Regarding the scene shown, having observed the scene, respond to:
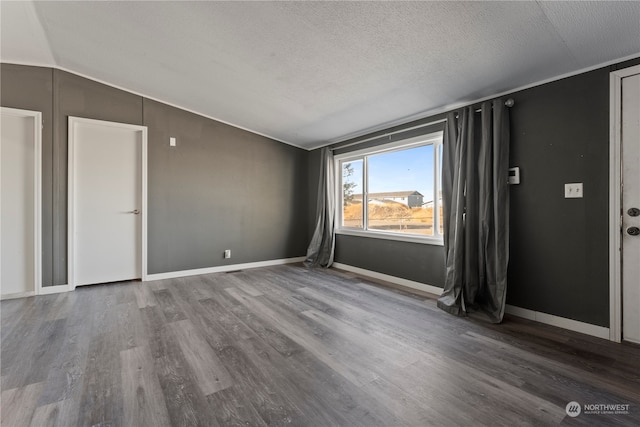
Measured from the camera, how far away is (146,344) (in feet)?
6.88

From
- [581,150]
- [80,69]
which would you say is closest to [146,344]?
[80,69]

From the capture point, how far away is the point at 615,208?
2.13 metres

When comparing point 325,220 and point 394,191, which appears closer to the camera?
point 394,191

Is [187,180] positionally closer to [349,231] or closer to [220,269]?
[220,269]

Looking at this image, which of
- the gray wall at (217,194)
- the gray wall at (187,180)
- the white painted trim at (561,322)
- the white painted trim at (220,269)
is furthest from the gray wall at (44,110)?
the white painted trim at (561,322)

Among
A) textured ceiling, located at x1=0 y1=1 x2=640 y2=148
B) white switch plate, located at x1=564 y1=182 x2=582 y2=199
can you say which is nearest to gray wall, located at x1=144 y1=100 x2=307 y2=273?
textured ceiling, located at x1=0 y1=1 x2=640 y2=148

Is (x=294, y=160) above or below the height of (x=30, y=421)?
above

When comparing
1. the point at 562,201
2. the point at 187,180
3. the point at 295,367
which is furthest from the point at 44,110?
the point at 562,201

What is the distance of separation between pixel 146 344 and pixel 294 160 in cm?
401

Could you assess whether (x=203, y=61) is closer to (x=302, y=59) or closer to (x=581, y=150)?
(x=302, y=59)

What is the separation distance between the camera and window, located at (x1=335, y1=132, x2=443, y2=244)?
11.4 feet

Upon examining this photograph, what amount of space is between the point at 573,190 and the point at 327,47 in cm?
245

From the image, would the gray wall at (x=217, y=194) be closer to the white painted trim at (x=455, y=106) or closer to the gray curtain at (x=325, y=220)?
the gray curtain at (x=325, y=220)

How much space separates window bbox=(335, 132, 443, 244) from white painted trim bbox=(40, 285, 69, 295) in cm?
390
